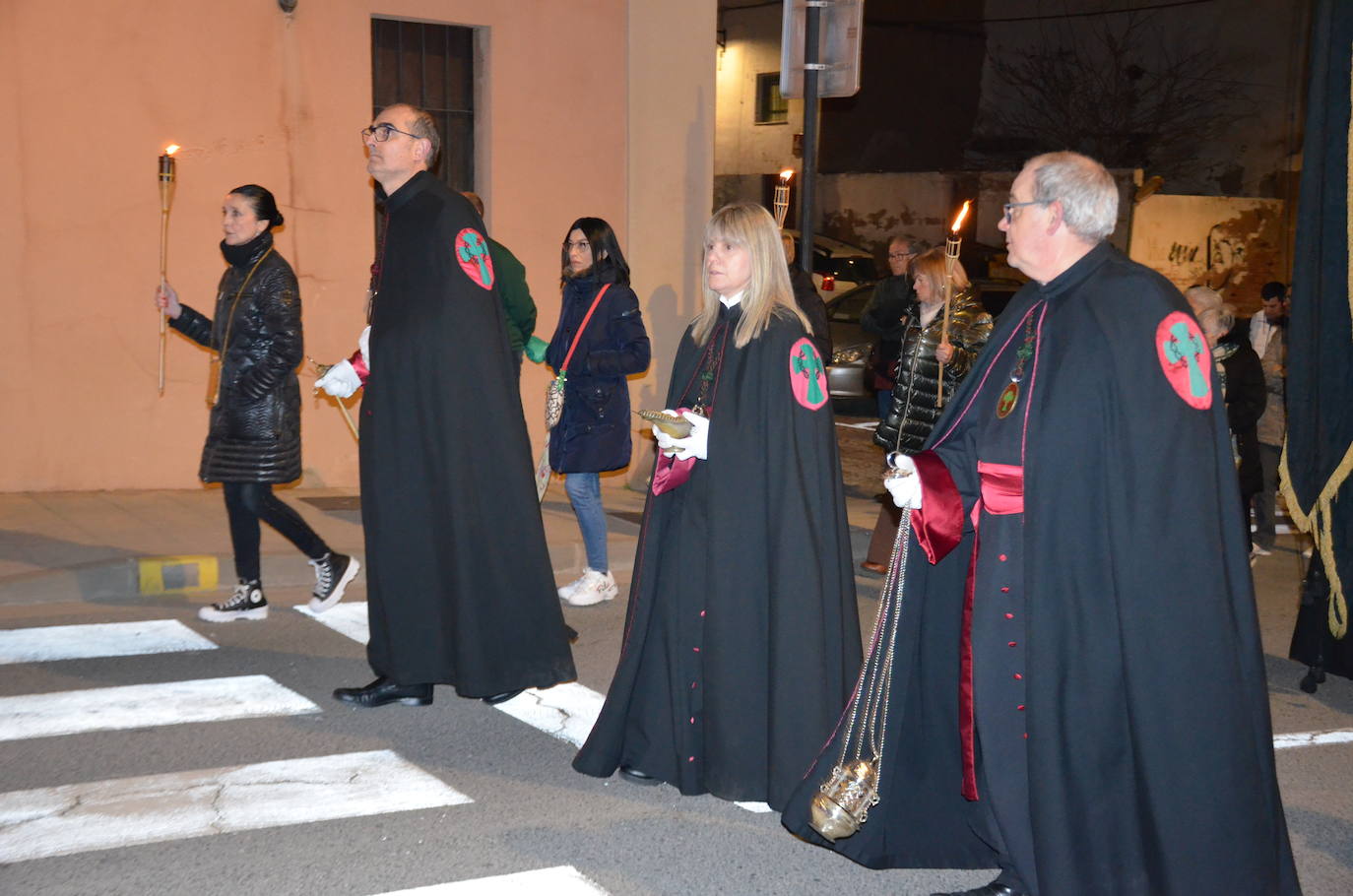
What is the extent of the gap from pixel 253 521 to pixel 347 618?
28.6 inches

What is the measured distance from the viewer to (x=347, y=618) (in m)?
7.55

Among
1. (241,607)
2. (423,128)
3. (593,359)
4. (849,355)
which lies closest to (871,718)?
(423,128)

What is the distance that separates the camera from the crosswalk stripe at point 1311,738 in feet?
20.1

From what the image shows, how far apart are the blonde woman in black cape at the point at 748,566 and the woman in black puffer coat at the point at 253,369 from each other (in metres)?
2.72

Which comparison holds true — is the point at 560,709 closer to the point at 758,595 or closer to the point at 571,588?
the point at 758,595

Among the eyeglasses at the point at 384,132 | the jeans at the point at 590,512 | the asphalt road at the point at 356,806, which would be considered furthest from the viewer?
the jeans at the point at 590,512

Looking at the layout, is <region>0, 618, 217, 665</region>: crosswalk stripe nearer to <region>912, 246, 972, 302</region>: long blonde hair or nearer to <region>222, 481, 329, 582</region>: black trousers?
<region>222, 481, 329, 582</region>: black trousers

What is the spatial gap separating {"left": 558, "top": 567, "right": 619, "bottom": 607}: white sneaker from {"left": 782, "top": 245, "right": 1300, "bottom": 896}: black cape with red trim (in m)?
4.42

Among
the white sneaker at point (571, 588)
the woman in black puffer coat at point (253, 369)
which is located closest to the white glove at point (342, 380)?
the woman in black puffer coat at point (253, 369)

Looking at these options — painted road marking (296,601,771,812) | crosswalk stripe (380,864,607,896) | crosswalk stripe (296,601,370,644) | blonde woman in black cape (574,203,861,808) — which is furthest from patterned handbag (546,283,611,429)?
crosswalk stripe (380,864,607,896)

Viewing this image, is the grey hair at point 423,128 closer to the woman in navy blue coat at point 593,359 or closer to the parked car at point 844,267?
the woman in navy blue coat at point 593,359

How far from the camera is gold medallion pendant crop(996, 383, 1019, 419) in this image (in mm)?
3971

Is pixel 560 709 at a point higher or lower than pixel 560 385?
lower

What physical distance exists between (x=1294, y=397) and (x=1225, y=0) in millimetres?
26238
